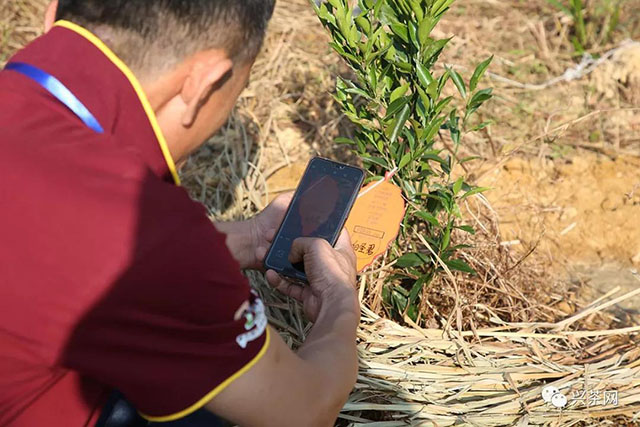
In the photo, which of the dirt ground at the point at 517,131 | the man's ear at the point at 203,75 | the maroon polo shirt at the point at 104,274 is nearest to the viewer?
the maroon polo shirt at the point at 104,274

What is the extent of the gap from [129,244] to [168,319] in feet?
0.44

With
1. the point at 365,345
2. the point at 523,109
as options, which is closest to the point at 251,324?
the point at 365,345

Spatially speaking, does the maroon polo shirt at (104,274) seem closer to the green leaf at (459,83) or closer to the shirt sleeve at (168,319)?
the shirt sleeve at (168,319)

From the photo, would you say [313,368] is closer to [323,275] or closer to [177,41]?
[323,275]

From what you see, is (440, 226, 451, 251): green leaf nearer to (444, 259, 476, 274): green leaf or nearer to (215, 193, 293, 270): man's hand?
(444, 259, 476, 274): green leaf

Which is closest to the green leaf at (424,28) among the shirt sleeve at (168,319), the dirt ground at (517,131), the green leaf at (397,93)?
the green leaf at (397,93)

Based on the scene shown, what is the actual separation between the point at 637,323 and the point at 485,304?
57 centimetres

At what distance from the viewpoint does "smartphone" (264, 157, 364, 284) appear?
6.62 feet

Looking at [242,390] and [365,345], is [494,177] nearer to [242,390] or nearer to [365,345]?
[365,345]

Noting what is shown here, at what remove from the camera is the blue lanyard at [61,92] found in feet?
4.30

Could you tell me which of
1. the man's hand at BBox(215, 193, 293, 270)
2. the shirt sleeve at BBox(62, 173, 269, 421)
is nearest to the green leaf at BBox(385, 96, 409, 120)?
the man's hand at BBox(215, 193, 293, 270)

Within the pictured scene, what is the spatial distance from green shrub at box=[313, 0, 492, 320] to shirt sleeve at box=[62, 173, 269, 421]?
925mm

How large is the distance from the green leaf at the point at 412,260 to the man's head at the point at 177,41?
0.89 m

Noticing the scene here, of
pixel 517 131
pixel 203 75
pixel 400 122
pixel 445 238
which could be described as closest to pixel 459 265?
pixel 445 238
